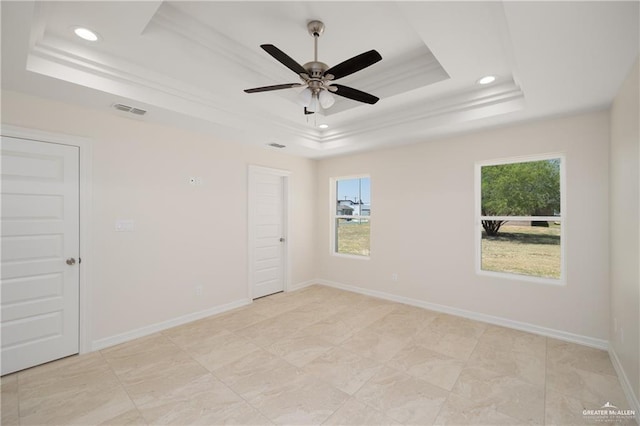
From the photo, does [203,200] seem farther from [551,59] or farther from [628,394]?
[628,394]

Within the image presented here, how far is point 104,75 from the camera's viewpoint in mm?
2504

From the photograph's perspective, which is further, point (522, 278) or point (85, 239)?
point (522, 278)

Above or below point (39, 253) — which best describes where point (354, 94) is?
above

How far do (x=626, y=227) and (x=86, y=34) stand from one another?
451cm

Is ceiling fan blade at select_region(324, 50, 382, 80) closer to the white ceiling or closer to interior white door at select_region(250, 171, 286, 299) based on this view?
the white ceiling

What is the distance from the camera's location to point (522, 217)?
351cm

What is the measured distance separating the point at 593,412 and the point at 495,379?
2.00 ft

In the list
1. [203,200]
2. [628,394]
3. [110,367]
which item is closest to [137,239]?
[203,200]

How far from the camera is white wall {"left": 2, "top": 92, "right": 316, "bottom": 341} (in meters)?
2.97

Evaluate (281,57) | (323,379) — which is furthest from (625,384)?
(281,57)

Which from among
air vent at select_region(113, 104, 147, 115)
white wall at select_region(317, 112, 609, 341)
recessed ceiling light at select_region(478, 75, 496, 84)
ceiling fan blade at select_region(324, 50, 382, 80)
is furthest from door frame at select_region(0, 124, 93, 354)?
recessed ceiling light at select_region(478, 75, 496, 84)

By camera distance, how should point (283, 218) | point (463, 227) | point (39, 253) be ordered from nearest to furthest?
point (39, 253) → point (463, 227) → point (283, 218)

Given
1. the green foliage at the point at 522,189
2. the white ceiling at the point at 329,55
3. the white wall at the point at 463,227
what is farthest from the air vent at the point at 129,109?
the green foliage at the point at 522,189

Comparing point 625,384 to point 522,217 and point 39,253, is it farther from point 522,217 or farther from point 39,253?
point 39,253
